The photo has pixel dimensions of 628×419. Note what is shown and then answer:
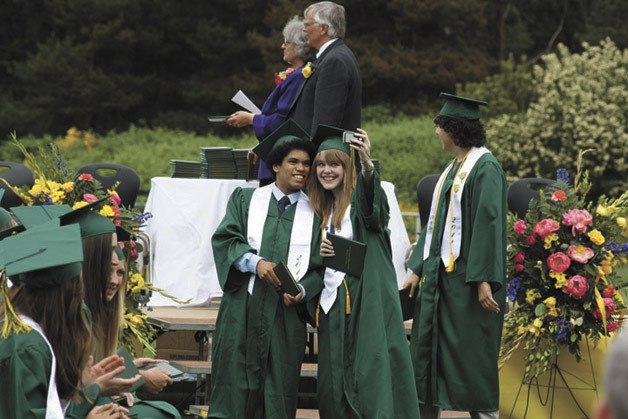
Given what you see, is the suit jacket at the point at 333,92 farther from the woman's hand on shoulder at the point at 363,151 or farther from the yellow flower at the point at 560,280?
the yellow flower at the point at 560,280

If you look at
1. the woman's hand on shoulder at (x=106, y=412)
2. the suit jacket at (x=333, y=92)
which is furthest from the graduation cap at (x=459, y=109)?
the woman's hand on shoulder at (x=106, y=412)

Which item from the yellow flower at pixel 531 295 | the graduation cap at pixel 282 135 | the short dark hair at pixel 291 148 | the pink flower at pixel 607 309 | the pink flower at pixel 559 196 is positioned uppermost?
the graduation cap at pixel 282 135

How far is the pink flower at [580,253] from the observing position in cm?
705

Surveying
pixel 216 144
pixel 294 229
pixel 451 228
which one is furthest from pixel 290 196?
pixel 216 144

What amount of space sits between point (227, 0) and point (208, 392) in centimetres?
2106

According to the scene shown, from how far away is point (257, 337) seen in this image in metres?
6.22

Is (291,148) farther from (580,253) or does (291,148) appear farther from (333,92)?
(580,253)

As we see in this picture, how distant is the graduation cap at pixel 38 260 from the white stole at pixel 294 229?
228 cm

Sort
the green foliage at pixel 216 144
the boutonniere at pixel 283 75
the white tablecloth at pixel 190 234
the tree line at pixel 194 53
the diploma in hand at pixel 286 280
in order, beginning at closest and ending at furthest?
the diploma in hand at pixel 286 280 → the boutonniere at pixel 283 75 → the white tablecloth at pixel 190 234 → the green foliage at pixel 216 144 → the tree line at pixel 194 53

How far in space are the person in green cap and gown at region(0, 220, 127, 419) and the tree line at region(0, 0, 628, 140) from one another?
21368 millimetres

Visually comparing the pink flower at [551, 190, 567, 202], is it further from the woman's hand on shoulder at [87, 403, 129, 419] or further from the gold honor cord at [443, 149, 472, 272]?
the woman's hand on shoulder at [87, 403, 129, 419]

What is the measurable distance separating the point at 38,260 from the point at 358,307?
103 inches

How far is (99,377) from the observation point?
4.29 metres

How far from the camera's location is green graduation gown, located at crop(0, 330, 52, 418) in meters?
3.89
